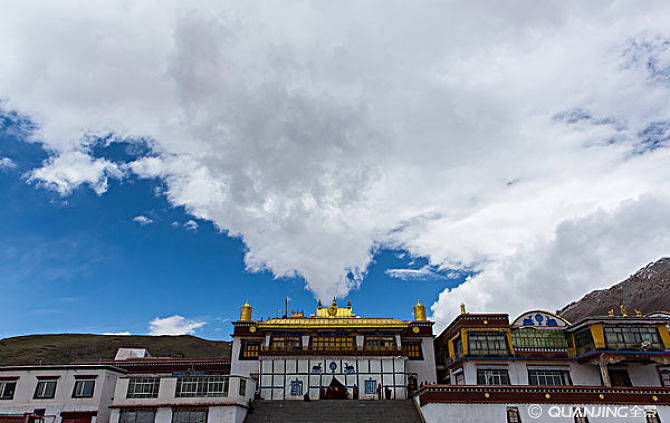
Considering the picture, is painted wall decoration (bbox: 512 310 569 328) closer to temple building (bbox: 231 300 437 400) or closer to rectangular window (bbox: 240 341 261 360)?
temple building (bbox: 231 300 437 400)

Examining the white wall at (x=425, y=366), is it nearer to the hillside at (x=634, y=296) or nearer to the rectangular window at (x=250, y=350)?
the rectangular window at (x=250, y=350)

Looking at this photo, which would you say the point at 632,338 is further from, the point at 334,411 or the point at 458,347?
the point at 334,411

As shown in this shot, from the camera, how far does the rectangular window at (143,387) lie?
3806 cm

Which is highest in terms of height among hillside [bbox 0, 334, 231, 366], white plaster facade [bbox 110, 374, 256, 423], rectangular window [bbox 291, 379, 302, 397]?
hillside [bbox 0, 334, 231, 366]

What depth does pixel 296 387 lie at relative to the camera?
45.7m

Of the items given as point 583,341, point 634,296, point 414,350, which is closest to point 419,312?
point 414,350

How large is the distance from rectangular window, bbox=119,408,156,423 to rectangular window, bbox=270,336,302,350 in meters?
14.3

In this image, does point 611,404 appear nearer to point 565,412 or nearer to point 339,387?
point 565,412

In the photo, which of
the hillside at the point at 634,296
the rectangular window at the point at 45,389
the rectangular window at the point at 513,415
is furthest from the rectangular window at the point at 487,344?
the hillside at the point at 634,296

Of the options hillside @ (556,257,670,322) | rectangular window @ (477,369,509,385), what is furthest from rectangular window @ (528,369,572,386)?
hillside @ (556,257,670,322)

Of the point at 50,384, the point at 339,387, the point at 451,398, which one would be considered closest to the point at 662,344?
the point at 451,398

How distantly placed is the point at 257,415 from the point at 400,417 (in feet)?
38.0

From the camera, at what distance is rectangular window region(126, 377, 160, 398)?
38.1 metres

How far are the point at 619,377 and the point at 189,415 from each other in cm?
3772
